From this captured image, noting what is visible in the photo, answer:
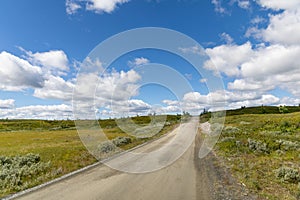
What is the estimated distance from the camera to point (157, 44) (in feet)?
70.6

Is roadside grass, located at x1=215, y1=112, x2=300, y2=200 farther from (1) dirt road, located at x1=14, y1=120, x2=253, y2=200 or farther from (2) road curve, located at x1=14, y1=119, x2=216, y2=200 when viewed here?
(2) road curve, located at x1=14, y1=119, x2=216, y2=200

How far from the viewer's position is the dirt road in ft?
27.1

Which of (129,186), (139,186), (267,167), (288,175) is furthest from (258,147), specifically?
(129,186)

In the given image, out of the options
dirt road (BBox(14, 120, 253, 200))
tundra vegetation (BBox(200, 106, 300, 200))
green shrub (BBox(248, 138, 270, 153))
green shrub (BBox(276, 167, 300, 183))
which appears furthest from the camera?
green shrub (BBox(248, 138, 270, 153))

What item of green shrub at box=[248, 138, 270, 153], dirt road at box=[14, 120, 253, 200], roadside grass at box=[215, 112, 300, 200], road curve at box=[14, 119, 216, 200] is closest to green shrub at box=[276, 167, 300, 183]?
roadside grass at box=[215, 112, 300, 200]

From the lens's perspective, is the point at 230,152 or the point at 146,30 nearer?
the point at 230,152

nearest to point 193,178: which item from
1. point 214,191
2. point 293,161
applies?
point 214,191

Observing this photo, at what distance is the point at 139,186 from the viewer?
9.45 metres

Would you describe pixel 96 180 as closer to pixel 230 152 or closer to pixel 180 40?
pixel 230 152

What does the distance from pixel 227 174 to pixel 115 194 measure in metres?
5.78

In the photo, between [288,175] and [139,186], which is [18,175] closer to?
[139,186]

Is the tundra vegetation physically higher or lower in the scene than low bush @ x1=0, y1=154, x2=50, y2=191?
lower

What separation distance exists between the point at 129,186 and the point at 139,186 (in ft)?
1.34

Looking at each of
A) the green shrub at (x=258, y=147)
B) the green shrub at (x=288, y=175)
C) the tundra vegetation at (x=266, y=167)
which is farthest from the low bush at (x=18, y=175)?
the green shrub at (x=258, y=147)
